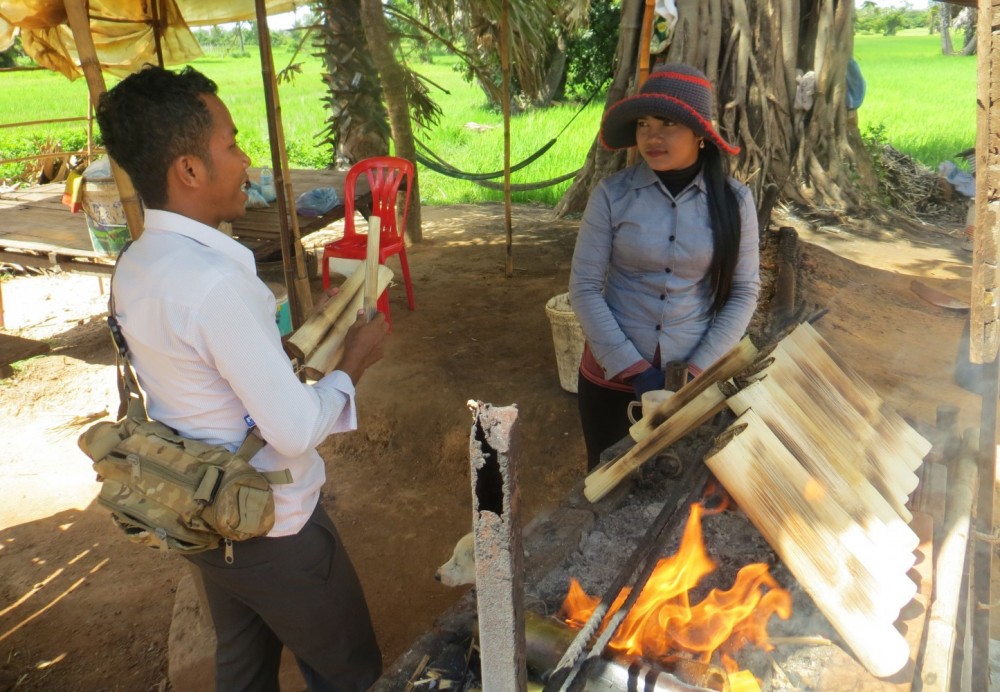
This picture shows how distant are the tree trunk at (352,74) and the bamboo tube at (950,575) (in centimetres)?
681

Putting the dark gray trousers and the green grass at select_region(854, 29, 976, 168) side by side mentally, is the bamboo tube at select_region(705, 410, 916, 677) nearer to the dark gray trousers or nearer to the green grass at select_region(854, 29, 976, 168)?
the dark gray trousers

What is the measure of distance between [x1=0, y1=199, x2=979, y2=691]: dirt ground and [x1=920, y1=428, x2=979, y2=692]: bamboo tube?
53cm

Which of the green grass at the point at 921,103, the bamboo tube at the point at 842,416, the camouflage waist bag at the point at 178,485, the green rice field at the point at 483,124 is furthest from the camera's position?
the green grass at the point at 921,103

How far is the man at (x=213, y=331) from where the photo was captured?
1.52 meters

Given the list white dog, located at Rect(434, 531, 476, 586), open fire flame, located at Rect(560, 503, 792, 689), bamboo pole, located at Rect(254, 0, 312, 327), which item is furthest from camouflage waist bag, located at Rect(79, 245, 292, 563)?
bamboo pole, located at Rect(254, 0, 312, 327)

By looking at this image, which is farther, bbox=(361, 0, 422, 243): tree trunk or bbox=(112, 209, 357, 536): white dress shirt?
bbox=(361, 0, 422, 243): tree trunk

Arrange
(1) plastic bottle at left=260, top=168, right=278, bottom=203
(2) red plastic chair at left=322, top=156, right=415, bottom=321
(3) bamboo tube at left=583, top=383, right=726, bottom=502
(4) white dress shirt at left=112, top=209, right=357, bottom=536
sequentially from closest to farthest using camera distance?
(4) white dress shirt at left=112, top=209, right=357, bottom=536 → (3) bamboo tube at left=583, top=383, right=726, bottom=502 → (2) red plastic chair at left=322, top=156, right=415, bottom=321 → (1) plastic bottle at left=260, top=168, right=278, bottom=203

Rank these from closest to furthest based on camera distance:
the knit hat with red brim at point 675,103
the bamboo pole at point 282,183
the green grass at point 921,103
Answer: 1. the knit hat with red brim at point 675,103
2. the bamboo pole at point 282,183
3. the green grass at point 921,103

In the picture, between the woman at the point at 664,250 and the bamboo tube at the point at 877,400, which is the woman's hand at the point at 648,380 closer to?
the woman at the point at 664,250

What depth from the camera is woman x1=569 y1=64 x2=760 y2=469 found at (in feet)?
7.93

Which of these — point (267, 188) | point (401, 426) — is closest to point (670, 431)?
point (401, 426)

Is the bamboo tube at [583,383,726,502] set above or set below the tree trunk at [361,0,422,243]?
below

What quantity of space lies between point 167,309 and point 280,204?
2.24 m

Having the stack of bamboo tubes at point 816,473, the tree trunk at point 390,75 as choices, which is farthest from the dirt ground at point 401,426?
the tree trunk at point 390,75
